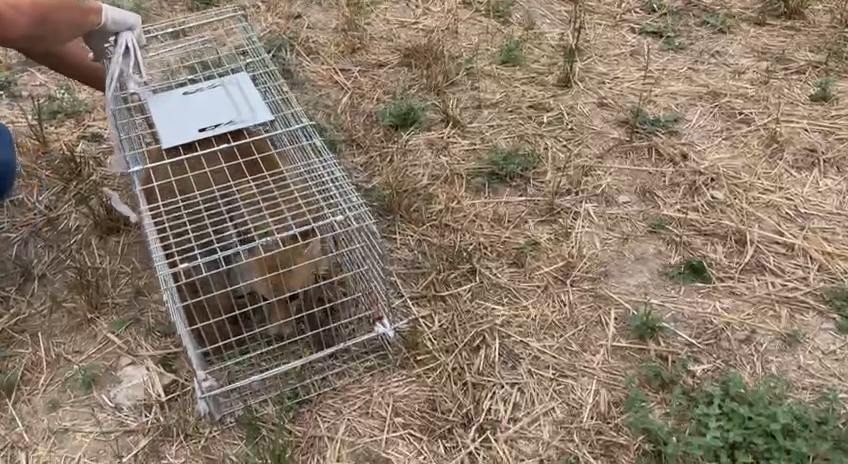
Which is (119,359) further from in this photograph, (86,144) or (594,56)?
(594,56)

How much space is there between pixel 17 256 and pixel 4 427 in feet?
1.82

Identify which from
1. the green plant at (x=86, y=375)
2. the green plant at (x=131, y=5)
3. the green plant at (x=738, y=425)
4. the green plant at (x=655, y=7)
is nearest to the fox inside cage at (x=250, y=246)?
the green plant at (x=86, y=375)

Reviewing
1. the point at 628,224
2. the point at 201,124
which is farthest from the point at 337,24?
the point at 628,224

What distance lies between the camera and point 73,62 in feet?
6.71

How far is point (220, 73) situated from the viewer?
2.40m

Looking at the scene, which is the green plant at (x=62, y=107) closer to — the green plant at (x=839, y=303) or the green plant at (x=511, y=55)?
the green plant at (x=511, y=55)

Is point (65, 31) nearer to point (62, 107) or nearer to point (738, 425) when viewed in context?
point (62, 107)

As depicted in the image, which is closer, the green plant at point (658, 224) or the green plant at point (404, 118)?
the green plant at point (658, 224)

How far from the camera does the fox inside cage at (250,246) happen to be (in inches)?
68.7

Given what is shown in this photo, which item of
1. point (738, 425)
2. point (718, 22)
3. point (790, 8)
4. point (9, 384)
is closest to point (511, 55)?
point (718, 22)

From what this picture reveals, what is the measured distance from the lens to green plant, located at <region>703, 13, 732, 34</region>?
2924 millimetres

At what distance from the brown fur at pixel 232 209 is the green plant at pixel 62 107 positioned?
85 cm

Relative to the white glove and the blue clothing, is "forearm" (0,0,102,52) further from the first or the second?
the blue clothing

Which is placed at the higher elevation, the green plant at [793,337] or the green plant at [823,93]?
the green plant at [823,93]
